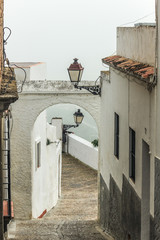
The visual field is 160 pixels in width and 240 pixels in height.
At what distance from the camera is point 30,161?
54.7ft

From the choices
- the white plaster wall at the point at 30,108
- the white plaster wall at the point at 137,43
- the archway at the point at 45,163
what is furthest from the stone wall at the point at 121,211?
the archway at the point at 45,163

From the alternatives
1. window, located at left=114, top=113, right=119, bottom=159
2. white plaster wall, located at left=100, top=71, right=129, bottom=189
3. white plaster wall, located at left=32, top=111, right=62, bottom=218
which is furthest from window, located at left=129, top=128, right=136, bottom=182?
white plaster wall, located at left=32, top=111, right=62, bottom=218

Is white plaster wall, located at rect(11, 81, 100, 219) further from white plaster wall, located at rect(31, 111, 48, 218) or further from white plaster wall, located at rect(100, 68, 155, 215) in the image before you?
white plaster wall, located at rect(100, 68, 155, 215)

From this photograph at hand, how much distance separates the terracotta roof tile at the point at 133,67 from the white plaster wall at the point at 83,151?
12487 millimetres

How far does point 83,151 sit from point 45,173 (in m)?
5.72

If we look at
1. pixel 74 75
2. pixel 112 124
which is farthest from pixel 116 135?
pixel 74 75

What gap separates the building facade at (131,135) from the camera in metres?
8.09

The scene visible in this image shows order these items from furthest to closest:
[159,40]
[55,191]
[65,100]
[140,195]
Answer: [55,191] < [65,100] < [140,195] < [159,40]

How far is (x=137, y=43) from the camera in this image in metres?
9.90

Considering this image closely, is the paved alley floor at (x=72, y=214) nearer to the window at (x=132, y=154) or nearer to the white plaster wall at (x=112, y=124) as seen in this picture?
the white plaster wall at (x=112, y=124)

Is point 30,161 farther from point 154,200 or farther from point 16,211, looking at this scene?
point 154,200

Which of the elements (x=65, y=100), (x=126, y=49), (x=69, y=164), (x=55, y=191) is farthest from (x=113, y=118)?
(x=69, y=164)

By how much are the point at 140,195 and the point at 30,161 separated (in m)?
8.08

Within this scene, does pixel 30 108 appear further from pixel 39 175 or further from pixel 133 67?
pixel 133 67
